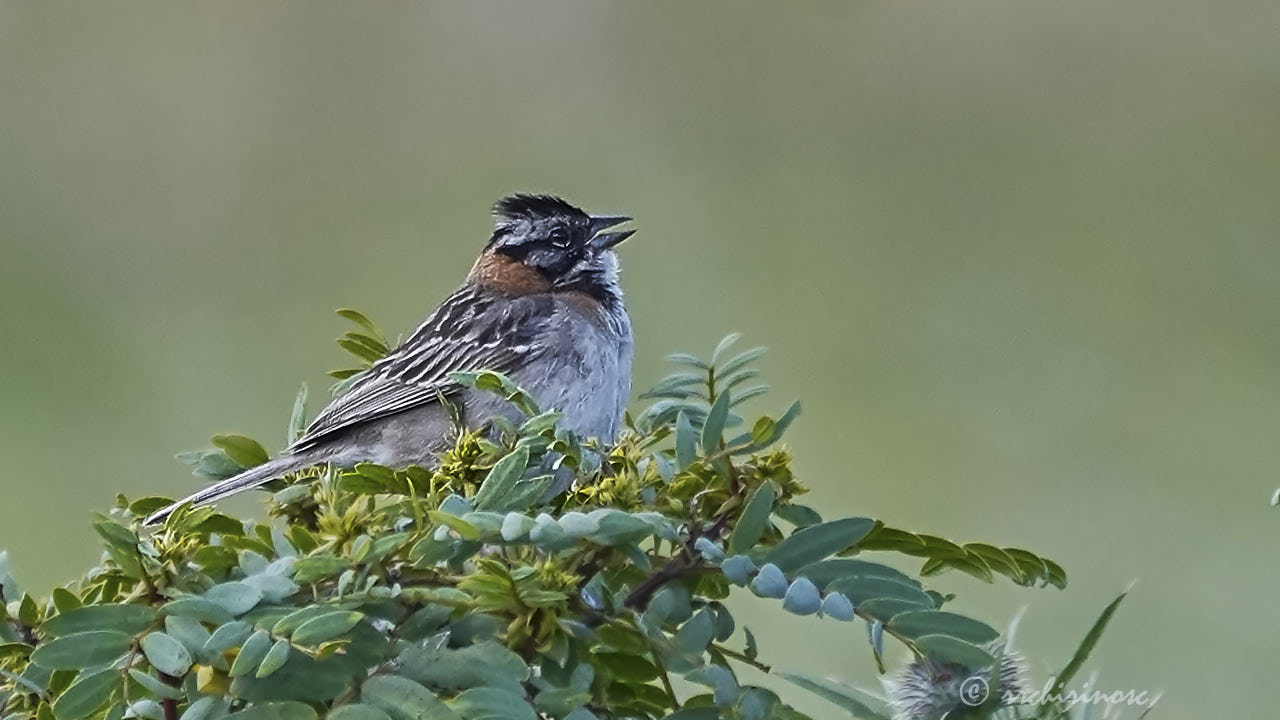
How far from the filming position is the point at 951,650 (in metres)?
1.24

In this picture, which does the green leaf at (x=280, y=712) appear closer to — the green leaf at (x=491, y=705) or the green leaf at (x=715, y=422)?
the green leaf at (x=491, y=705)

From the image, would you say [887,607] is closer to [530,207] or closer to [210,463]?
[210,463]

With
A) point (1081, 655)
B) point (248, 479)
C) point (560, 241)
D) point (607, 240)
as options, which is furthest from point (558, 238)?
point (1081, 655)

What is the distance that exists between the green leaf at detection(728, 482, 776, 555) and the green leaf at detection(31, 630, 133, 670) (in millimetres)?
462

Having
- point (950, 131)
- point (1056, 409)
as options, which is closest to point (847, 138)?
point (950, 131)

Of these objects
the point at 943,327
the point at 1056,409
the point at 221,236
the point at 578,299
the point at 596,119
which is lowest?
the point at 578,299

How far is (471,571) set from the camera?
123cm

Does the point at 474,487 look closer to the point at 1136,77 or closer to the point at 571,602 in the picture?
the point at 571,602

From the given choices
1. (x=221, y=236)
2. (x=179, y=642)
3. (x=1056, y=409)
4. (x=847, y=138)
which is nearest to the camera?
(x=179, y=642)

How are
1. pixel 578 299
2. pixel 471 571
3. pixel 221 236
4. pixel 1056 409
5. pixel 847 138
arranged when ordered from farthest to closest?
pixel 847 138 → pixel 221 236 → pixel 1056 409 → pixel 578 299 → pixel 471 571

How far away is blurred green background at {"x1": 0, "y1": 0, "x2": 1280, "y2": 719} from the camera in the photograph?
4.43 metres

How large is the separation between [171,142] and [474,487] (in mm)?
5008

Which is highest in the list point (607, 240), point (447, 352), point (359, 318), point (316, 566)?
point (607, 240)

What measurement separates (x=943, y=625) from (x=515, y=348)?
2.12 metres
